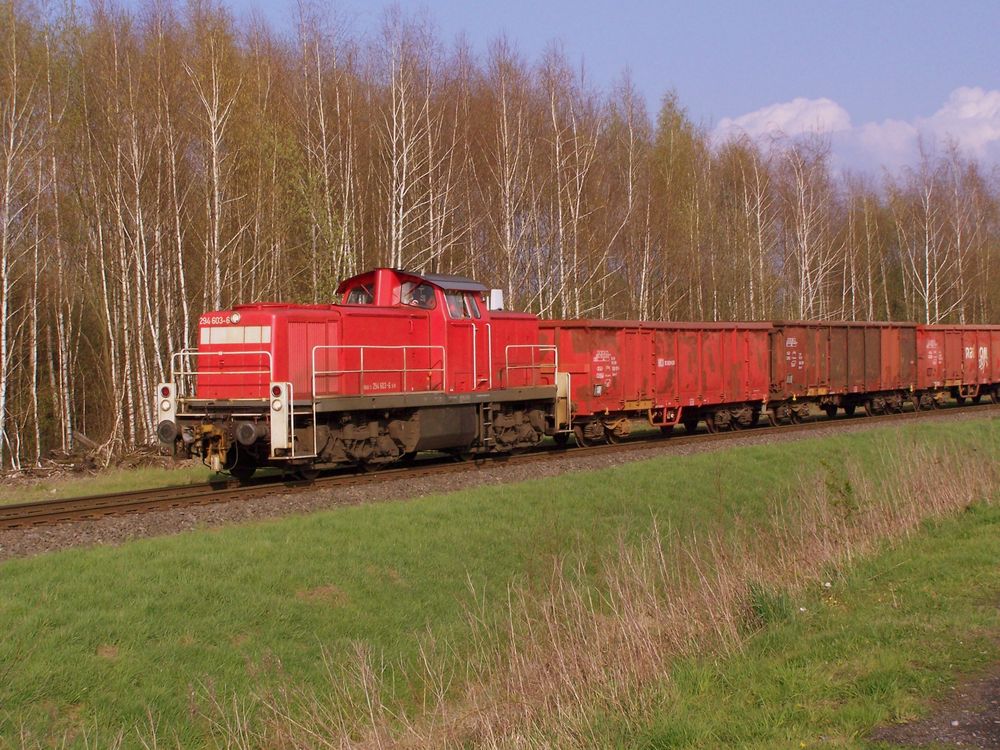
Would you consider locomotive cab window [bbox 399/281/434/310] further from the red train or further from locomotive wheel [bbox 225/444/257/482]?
locomotive wheel [bbox 225/444/257/482]

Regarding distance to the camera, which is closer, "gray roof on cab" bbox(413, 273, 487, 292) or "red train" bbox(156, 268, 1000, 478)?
"red train" bbox(156, 268, 1000, 478)

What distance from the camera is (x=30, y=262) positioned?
2458cm

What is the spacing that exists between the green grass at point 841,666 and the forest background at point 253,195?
17.5 meters

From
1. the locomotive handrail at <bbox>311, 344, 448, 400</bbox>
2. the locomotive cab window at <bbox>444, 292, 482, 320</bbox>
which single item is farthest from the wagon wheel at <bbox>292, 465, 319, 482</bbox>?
the locomotive cab window at <bbox>444, 292, 482, 320</bbox>

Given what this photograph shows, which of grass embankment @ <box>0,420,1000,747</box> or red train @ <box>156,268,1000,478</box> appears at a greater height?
red train @ <box>156,268,1000,478</box>

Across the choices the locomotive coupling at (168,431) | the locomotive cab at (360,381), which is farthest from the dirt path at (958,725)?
the locomotive coupling at (168,431)

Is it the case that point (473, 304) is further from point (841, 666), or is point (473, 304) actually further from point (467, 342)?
point (841, 666)

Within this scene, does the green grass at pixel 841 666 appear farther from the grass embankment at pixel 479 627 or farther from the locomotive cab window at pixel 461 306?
the locomotive cab window at pixel 461 306

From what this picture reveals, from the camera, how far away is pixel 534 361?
59.3 feet

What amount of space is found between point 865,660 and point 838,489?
5.42 metres

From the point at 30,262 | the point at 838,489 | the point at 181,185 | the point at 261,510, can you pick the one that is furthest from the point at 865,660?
the point at 30,262

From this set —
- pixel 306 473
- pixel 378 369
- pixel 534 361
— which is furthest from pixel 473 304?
pixel 306 473

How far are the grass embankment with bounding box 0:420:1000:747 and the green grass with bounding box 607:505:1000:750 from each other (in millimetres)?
23

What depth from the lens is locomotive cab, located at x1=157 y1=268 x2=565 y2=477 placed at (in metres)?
13.6
